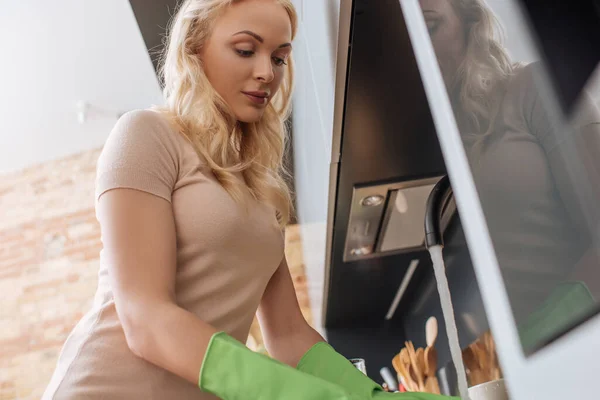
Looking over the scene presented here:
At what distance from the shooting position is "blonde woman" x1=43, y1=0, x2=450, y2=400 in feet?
1.95

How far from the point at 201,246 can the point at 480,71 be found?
20.3 inches

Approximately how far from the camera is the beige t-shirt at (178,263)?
665 millimetres

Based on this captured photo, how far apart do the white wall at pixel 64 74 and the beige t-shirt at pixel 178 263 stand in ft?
6.50

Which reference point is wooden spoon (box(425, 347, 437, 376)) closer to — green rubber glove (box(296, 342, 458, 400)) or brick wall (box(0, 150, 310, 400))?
green rubber glove (box(296, 342, 458, 400))

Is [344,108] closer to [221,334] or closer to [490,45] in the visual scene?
[221,334]

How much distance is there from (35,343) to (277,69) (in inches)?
107

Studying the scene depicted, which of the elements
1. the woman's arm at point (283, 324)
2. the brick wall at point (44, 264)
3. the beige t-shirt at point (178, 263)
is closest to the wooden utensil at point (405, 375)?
the woman's arm at point (283, 324)

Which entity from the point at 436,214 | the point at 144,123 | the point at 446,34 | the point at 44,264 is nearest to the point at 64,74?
the point at 44,264

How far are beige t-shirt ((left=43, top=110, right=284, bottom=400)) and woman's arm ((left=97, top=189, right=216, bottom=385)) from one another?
0.09 feet

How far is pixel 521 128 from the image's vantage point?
0.24m

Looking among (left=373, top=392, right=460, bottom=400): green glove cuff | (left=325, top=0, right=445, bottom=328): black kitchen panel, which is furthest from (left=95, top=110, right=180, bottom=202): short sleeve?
(left=373, top=392, right=460, bottom=400): green glove cuff

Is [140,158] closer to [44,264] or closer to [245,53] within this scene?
[245,53]

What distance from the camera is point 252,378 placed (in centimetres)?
54

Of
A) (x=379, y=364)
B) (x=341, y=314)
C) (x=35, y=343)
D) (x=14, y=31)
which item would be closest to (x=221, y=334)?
(x=341, y=314)
